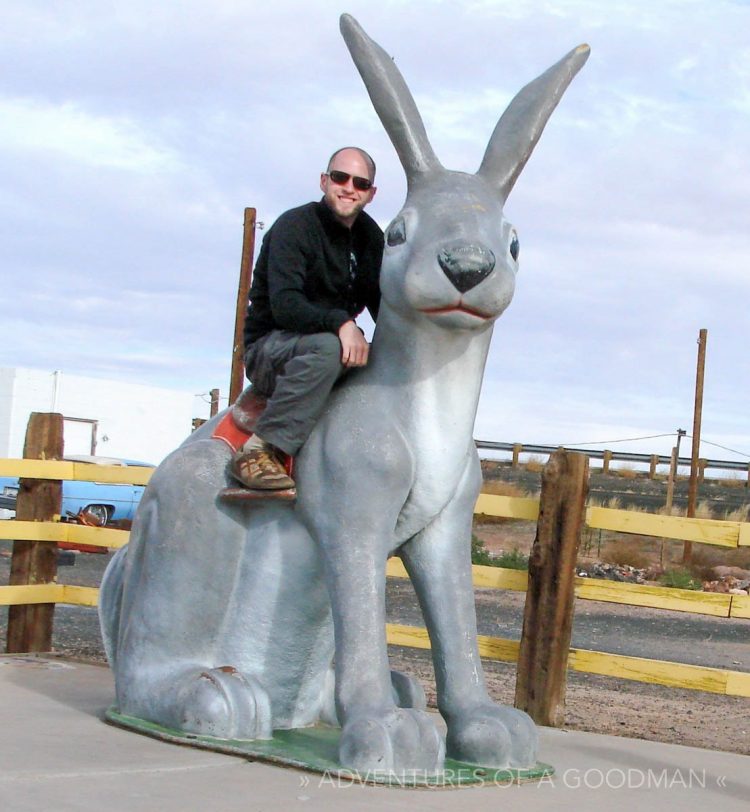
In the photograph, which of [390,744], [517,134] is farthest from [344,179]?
[390,744]

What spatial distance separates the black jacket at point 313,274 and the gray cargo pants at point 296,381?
60 millimetres

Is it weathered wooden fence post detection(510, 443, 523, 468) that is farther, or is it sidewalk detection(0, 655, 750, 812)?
weathered wooden fence post detection(510, 443, 523, 468)

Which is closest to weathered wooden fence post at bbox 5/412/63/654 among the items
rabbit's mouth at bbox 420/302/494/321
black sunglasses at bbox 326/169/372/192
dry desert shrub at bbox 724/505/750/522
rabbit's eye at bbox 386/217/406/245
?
black sunglasses at bbox 326/169/372/192

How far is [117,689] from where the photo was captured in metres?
4.57

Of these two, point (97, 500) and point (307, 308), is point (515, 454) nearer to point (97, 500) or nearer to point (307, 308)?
point (97, 500)

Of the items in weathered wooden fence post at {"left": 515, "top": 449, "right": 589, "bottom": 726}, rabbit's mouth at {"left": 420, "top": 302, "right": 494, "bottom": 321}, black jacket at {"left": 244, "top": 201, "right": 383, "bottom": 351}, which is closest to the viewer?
rabbit's mouth at {"left": 420, "top": 302, "right": 494, "bottom": 321}

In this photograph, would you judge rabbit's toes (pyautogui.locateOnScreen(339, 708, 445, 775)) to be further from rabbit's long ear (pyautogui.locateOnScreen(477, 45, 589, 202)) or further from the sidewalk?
rabbit's long ear (pyautogui.locateOnScreen(477, 45, 589, 202))

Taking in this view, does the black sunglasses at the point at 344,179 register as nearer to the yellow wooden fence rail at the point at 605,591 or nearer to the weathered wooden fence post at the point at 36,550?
the yellow wooden fence rail at the point at 605,591

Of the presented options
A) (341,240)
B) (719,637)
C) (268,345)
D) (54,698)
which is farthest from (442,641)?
(719,637)

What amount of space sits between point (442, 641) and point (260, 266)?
146 cm

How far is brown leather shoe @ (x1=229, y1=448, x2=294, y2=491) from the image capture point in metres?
4.18

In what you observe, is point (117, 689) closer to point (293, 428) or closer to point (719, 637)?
point (293, 428)

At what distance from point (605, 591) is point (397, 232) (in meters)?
2.56

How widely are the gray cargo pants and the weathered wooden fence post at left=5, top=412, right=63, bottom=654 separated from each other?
2.97 meters
